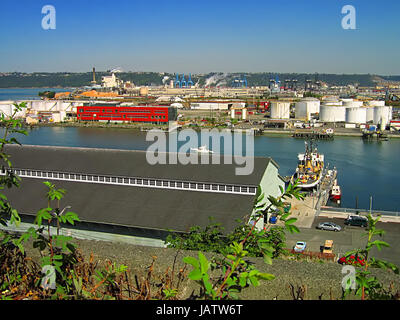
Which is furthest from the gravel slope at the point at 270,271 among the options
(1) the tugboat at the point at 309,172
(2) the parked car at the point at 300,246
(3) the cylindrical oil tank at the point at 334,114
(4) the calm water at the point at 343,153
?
(3) the cylindrical oil tank at the point at 334,114

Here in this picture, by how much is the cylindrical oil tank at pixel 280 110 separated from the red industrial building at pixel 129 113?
394 cm

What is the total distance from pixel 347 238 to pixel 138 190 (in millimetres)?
1689

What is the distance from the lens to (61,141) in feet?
37.4

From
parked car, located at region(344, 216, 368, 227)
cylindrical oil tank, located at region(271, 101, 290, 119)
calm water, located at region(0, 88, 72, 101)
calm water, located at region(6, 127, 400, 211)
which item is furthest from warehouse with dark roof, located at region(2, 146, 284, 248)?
calm water, located at region(0, 88, 72, 101)

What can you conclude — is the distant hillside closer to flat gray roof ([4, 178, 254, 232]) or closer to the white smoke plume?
the white smoke plume

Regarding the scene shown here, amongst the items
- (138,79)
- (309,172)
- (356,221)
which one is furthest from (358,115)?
(138,79)

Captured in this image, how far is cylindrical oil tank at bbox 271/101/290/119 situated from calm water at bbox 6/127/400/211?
4.02 metres

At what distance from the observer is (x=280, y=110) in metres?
16.6

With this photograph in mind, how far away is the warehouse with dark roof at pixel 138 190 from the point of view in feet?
9.37

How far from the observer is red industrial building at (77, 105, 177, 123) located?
50.1ft

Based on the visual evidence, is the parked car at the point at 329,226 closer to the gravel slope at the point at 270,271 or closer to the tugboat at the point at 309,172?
the tugboat at the point at 309,172

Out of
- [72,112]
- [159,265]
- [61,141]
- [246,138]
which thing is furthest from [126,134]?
[159,265]
